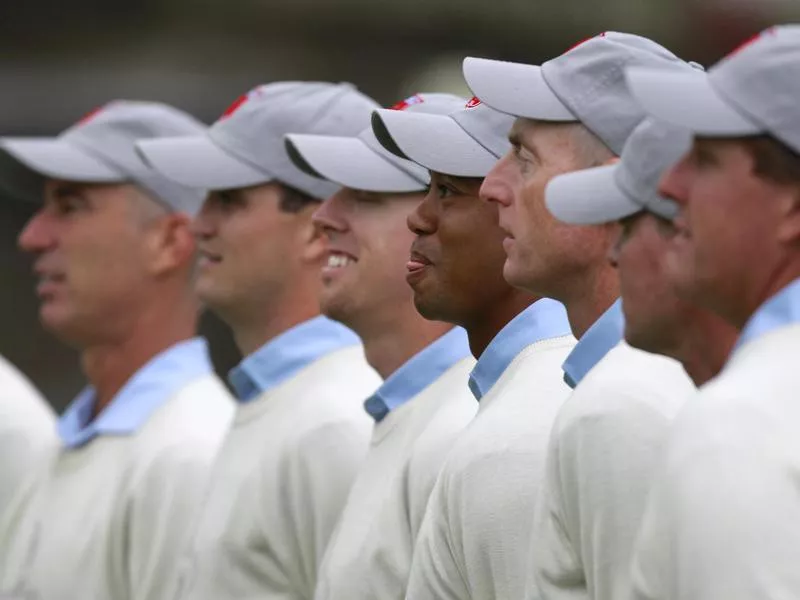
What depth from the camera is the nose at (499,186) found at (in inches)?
143

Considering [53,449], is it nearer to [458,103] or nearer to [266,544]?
[266,544]

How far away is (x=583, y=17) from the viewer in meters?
12.3

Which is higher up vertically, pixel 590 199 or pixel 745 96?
pixel 745 96

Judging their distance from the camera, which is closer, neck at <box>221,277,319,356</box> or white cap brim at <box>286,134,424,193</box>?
white cap brim at <box>286,134,424,193</box>

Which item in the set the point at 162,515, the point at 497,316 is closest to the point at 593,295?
the point at 497,316

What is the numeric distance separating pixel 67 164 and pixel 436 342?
6.67 feet

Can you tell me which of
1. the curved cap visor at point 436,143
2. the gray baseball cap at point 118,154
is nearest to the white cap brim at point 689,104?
the curved cap visor at point 436,143

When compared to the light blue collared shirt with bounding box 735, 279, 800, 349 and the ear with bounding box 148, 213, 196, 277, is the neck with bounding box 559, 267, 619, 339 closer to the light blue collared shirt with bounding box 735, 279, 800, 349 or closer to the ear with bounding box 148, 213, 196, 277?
the light blue collared shirt with bounding box 735, 279, 800, 349

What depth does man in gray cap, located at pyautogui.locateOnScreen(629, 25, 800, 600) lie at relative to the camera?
2.52 metres

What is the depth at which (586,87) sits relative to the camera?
3.56 m

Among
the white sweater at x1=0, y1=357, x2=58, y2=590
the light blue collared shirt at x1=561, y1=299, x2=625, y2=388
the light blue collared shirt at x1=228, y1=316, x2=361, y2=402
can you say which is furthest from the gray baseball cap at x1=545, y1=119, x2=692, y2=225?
the white sweater at x1=0, y1=357, x2=58, y2=590

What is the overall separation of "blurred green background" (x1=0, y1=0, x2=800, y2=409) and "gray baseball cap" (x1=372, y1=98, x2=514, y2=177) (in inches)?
295

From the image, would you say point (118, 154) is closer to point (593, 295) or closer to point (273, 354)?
point (273, 354)

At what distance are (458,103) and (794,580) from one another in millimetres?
2044
